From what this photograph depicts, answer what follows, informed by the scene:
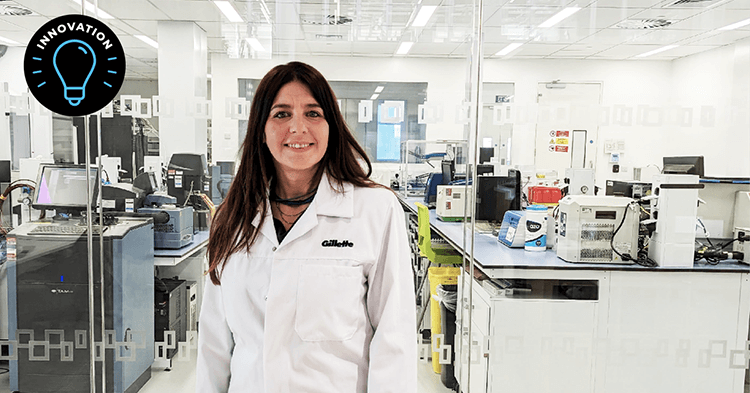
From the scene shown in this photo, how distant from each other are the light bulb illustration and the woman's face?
5.20 feet

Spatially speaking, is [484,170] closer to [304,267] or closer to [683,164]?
[683,164]

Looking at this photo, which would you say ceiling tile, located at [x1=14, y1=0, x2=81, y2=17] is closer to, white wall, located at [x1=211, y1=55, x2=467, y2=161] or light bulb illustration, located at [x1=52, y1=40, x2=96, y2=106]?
light bulb illustration, located at [x1=52, y1=40, x2=96, y2=106]

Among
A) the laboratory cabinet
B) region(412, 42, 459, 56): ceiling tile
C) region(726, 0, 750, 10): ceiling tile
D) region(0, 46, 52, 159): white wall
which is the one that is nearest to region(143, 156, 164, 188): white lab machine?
region(0, 46, 52, 159): white wall

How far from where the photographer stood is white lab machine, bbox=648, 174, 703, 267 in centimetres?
251

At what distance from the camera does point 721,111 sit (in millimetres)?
2494

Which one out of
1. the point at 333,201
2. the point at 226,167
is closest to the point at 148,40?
the point at 226,167

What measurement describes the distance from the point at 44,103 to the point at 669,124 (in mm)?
3106

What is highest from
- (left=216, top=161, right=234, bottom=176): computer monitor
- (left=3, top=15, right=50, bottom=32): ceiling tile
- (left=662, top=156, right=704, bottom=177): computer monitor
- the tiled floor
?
(left=3, top=15, right=50, bottom=32): ceiling tile

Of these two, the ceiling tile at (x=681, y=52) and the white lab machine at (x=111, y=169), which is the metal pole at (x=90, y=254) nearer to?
the white lab machine at (x=111, y=169)

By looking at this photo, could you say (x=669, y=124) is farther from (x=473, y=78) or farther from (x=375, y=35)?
(x=375, y=35)

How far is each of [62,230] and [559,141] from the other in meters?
2.61

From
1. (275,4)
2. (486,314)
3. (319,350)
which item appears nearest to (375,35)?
(275,4)

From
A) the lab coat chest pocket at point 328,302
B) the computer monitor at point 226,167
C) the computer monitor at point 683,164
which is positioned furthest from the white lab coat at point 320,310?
the computer monitor at point 683,164

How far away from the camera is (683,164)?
A: 105 inches
